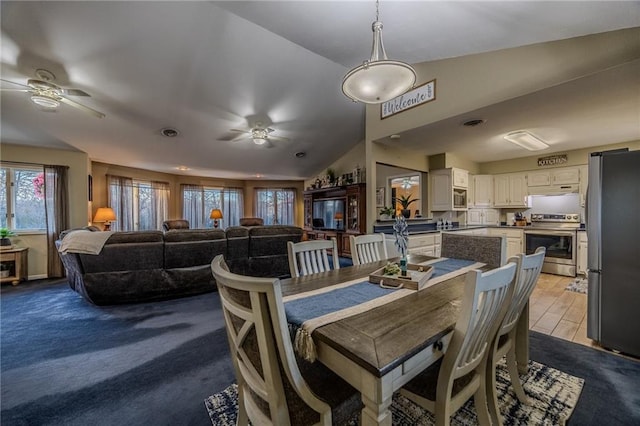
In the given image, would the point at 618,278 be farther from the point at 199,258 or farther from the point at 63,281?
the point at 63,281

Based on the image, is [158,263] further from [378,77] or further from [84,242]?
[378,77]

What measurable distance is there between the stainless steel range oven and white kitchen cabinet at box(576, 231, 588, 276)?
0.17ft

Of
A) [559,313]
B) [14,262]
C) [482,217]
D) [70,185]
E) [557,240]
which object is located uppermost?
[70,185]

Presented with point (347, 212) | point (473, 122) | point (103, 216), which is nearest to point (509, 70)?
point (473, 122)

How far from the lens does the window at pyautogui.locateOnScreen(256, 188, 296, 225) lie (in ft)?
27.8

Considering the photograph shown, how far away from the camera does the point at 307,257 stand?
2000mm

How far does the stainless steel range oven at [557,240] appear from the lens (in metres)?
4.25

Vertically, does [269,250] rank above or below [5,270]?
above

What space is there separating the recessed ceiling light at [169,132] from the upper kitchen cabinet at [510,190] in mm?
6580

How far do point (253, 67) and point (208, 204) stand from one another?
215 inches

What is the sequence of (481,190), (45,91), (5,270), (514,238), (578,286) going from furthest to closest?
1. (481,190)
2. (514,238)
3. (5,270)
4. (578,286)
5. (45,91)

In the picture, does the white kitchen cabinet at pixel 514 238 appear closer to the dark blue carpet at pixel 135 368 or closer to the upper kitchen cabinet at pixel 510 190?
the upper kitchen cabinet at pixel 510 190

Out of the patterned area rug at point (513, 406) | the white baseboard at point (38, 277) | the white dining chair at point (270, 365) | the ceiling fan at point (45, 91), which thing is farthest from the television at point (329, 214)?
the white baseboard at point (38, 277)

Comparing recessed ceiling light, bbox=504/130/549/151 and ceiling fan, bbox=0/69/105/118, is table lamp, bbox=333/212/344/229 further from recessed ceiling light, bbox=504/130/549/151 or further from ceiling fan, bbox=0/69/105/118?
ceiling fan, bbox=0/69/105/118
